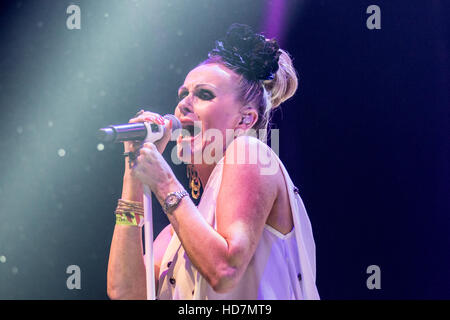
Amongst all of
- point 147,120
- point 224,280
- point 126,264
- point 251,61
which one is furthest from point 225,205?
point 251,61

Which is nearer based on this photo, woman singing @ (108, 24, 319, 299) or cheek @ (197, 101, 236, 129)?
woman singing @ (108, 24, 319, 299)

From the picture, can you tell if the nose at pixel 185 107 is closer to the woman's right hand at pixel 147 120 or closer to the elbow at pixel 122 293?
the woman's right hand at pixel 147 120

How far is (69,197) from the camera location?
1818mm

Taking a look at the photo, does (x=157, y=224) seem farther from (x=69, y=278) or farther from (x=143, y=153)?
(x=143, y=153)

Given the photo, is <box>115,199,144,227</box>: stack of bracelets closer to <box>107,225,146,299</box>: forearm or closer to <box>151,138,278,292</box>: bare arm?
<box>107,225,146,299</box>: forearm

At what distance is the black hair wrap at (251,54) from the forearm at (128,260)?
474mm

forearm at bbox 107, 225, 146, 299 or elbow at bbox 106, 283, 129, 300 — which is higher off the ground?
forearm at bbox 107, 225, 146, 299

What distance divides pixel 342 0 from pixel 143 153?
122cm

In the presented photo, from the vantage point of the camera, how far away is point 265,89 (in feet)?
4.85

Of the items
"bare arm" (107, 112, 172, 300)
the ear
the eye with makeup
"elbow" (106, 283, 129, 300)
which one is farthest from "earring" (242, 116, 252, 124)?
"elbow" (106, 283, 129, 300)

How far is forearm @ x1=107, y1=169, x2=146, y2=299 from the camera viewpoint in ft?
4.12

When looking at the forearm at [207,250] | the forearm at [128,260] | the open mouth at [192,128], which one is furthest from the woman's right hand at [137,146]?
the forearm at [207,250]

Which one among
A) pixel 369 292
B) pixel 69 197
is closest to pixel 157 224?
pixel 69 197

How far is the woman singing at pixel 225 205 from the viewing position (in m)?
1.04
